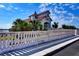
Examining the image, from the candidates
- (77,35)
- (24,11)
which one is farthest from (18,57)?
(77,35)

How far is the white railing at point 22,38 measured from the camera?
4688mm

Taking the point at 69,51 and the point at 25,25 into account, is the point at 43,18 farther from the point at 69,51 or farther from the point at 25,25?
the point at 69,51

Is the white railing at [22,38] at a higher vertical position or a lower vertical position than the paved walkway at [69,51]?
higher

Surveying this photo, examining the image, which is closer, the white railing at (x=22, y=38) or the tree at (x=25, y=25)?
the white railing at (x=22, y=38)

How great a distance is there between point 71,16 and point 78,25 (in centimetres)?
26

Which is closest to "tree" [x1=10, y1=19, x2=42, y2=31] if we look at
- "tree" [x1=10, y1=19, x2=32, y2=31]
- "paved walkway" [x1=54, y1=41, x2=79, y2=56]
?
"tree" [x1=10, y1=19, x2=32, y2=31]

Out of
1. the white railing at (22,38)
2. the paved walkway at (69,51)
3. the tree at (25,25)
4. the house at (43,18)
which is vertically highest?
the house at (43,18)

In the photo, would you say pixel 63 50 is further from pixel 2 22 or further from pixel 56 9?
pixel 2 22

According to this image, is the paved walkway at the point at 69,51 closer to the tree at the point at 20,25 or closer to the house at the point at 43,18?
the house at the point at 43,18

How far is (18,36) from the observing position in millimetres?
5109

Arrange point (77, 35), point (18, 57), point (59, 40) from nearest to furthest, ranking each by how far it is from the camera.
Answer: point (18, 57) → point (77, 35) → point (59, 40)

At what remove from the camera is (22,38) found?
5273 mm

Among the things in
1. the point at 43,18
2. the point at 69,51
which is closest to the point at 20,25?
the point at 43,18

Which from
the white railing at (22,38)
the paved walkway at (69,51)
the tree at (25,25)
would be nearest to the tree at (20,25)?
the tree at (25,25)
